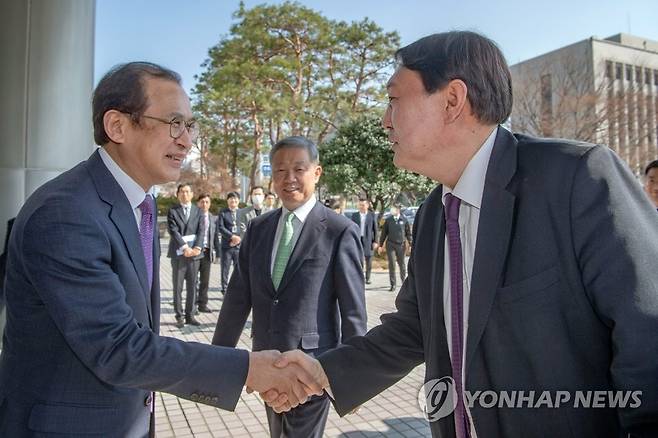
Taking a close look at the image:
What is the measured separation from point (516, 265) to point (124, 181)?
1448mm

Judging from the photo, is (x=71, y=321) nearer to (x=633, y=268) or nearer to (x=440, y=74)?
(x=440, y=74)

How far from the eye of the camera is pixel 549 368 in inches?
54.2

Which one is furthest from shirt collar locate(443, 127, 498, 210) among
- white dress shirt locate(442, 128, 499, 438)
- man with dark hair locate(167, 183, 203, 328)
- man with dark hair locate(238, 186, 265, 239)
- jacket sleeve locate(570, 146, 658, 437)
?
man with dark hair locate(238, 186, 265, 239)

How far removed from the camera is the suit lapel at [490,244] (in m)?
1.45

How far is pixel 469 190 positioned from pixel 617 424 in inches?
31.4

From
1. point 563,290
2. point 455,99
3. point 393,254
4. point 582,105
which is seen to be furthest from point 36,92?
point 582,105

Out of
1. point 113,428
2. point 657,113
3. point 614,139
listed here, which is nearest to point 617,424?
point 113,428

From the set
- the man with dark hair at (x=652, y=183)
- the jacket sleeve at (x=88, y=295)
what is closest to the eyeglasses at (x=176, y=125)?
the jacket sleeve at (x=88, y=295)

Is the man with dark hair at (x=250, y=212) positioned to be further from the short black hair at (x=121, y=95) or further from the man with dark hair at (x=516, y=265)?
the man with dark hair at (x=516, y=265)

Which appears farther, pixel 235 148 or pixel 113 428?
pixel 235 148

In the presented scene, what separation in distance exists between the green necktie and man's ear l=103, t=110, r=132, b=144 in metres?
1.23

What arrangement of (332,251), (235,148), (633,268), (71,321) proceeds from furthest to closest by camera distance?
(235,148)
(332,251)
(71,321)
(633,268)

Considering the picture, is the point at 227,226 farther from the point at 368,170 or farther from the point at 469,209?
the point at 368,170

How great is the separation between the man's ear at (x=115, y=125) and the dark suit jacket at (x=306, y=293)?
1207mm
